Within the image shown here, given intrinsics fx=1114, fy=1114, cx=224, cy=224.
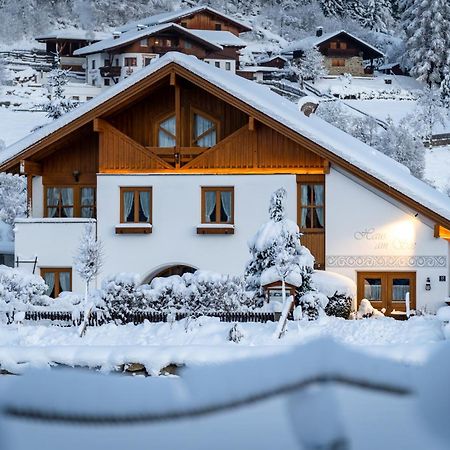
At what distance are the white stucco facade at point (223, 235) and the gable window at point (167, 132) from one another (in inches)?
33.2

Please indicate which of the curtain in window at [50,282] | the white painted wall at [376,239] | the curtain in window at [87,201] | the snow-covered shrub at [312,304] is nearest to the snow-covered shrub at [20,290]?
the curtain in window at [50,282]

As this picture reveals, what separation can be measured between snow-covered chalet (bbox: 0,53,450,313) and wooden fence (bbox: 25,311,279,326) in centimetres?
451

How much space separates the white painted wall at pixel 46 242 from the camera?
69.1 ft

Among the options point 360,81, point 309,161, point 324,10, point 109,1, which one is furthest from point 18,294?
point 324,10

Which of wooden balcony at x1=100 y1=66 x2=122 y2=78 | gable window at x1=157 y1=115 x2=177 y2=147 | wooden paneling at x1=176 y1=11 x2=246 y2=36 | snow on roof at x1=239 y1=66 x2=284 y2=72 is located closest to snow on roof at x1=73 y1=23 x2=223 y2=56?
wooden balcony at x1=100 y1=66 x2=122 y2=78

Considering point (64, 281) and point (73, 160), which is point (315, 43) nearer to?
point (73, 160)

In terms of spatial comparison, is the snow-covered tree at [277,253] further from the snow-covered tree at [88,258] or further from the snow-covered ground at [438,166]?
the snow-covered ground at [438,166]

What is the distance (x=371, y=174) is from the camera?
20.1 meters

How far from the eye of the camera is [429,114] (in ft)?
225

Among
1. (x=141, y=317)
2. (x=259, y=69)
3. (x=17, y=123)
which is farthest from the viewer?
(x=259, y=69)

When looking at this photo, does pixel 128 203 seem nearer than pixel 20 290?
No

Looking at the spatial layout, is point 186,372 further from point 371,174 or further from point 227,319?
point 371,174

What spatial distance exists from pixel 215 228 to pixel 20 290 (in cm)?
490

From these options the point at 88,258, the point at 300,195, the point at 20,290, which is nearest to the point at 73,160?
the point at 88,258
